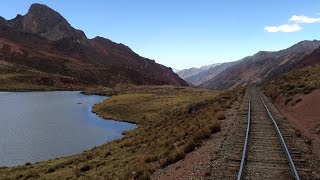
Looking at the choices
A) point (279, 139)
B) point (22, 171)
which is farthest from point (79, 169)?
point (279, 139)

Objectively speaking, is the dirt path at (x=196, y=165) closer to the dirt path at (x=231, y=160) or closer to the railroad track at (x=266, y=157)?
the dirt path at (x=231, y=160)

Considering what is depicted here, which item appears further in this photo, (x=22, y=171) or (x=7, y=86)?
(x=7, y=86)

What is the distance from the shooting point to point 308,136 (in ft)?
88.3

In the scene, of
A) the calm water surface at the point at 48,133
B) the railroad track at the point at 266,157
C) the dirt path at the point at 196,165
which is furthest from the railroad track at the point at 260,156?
the calm water surface at the point at 48,133

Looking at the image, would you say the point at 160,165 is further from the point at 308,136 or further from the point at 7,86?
the point at 7,86

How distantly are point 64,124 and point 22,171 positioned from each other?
110 feet

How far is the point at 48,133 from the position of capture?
57.5 meters

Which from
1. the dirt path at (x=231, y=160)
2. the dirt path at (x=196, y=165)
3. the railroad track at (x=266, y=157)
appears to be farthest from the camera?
the dirt path at (x=196, y=165)

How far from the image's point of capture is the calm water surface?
4397 cm

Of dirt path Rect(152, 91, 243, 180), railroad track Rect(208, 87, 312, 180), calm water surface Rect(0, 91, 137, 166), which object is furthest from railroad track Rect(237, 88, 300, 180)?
calm water surface Rect(0, 91, 137, 166)

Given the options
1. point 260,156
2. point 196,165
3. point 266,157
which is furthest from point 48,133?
point 266,157

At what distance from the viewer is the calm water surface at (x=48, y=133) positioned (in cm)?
4397

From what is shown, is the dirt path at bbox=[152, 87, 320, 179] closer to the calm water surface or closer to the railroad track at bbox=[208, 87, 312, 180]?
the railroad track at bbox=[208, 87, 312, 180]

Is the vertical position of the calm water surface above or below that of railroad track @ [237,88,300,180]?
below
